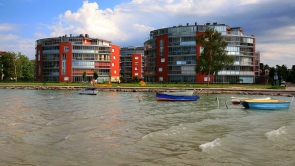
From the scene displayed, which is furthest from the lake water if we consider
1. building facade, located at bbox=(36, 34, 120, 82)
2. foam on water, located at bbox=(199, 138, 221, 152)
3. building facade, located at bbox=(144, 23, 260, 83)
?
building facade, located at bbox=(36, 34, 120, 82)

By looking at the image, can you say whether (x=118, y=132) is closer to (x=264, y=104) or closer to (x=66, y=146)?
(x=66, y=146)

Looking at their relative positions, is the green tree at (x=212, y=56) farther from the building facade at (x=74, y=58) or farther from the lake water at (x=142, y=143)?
the lake water at (x=142, y=143)

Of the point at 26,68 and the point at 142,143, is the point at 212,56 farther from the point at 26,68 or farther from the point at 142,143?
the point at 26,68

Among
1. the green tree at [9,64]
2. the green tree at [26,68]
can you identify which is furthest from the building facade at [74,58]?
the green tree at [26,68]

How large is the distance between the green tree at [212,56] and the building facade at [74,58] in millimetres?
54230

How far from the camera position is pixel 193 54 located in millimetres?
110062

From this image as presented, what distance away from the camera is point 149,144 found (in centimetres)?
1662

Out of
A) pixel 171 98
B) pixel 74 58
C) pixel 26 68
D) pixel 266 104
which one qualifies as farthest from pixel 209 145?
pixel 26 68

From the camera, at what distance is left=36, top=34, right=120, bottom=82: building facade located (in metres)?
130

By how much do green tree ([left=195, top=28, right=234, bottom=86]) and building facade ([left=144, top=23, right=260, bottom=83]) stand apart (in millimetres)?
23232

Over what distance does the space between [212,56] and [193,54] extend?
25.6 metres

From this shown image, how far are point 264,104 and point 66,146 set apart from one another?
1136 inches

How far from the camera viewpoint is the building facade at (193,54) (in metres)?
109

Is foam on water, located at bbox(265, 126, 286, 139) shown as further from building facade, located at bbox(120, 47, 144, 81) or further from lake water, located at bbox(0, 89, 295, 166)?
building facade, located at bbox(120, 47, 144, 81)
